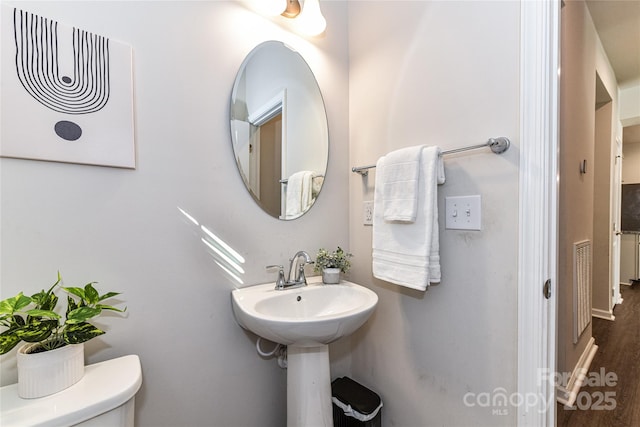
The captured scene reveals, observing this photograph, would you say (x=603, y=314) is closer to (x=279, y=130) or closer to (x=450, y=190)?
(x=450, y=190)

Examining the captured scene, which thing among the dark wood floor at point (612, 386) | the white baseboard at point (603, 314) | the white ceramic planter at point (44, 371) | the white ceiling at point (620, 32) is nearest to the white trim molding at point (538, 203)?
the dark wood floor at point (612, 386)

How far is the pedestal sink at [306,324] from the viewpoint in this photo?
869 mm

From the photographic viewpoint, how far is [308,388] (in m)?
1.06

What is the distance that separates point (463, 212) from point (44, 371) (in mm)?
1320

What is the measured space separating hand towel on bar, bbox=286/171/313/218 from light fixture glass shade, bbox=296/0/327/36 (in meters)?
0.68

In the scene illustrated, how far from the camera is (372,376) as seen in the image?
4.58 ft

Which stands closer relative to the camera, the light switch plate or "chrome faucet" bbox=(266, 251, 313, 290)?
the light switch plate

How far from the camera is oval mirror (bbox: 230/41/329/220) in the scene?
1.17 metres

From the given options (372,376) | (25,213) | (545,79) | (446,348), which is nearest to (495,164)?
(545,79)

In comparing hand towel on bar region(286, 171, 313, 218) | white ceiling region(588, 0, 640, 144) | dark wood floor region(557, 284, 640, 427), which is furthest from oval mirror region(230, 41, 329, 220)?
white ceiling region(588, 0, 640, 144)

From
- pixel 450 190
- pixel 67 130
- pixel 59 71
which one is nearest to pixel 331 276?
pixel 450 190

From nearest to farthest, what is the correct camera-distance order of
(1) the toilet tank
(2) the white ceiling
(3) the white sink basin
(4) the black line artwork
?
1. (1) the toilet tank
2. (4) the black line artwork
3. (3) the white sink basin
4. (2) the white ceiling

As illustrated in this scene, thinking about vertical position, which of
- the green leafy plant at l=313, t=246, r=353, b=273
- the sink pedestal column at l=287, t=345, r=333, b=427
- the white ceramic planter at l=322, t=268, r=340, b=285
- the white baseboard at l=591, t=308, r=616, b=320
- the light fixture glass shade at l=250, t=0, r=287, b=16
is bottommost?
the white baseboard at l=591, t=308, r=616, b=320

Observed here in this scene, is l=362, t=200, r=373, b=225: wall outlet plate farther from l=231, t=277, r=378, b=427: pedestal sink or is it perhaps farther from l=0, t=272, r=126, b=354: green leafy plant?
l=0, t=272, r=126, b=354: green leafy plant
